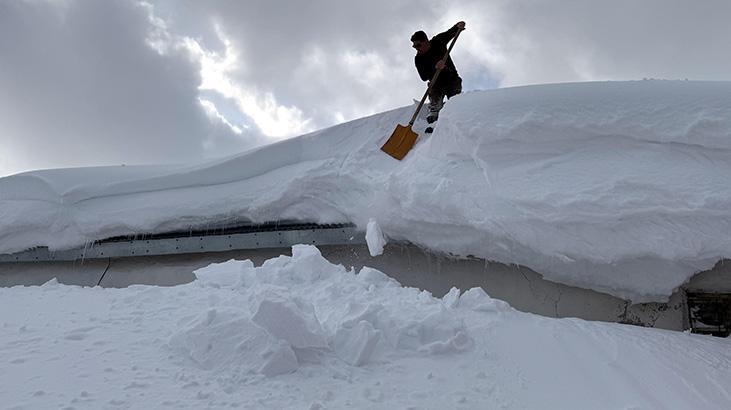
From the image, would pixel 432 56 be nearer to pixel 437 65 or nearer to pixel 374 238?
pixel 437 65

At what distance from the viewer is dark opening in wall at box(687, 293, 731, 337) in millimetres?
2652

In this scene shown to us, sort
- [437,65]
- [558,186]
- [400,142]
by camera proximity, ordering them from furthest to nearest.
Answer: [437,65] → [400,142] → [558,186]

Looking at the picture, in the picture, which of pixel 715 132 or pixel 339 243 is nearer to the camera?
pixel 715 132

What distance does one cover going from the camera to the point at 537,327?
2379mm

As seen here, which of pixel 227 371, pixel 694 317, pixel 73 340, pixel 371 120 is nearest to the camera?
pixel 227 371

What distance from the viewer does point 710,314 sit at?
2.65m

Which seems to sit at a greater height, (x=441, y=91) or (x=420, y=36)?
(x=420, y=36)

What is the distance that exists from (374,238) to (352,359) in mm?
1176

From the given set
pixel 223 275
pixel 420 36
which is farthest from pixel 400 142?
pixel 420 36

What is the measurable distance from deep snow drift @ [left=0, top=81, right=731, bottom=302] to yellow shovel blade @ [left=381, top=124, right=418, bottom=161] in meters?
0.08

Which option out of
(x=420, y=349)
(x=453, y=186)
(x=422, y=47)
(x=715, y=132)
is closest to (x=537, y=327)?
(x=420, y=349)

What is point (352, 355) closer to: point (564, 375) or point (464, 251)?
point (564, 375)

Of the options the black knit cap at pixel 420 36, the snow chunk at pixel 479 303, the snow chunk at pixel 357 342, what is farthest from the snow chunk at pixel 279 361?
the black knit cap at pixel 420 36

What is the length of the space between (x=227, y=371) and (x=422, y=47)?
3976 millimetres
